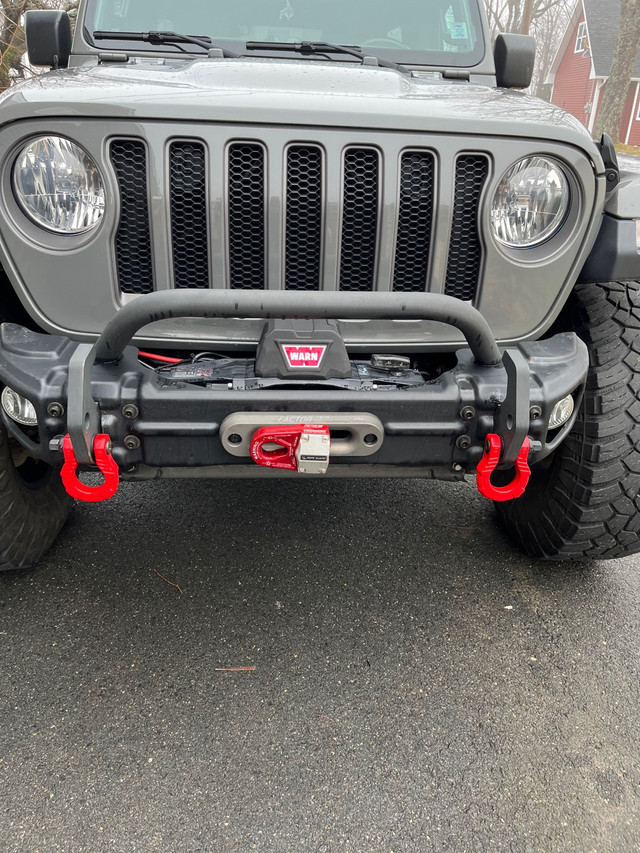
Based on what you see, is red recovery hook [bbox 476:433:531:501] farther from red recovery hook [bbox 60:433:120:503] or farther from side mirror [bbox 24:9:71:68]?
side mirror [bbox 24:9:71:68]

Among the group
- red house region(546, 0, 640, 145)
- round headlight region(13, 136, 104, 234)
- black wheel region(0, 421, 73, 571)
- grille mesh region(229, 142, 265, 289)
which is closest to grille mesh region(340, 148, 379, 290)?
grille mesh region(229, 142, 265, 289)

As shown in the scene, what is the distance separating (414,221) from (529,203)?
339mm

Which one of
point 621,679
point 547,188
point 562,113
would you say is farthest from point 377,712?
point 562,113

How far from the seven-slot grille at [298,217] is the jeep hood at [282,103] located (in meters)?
0.07

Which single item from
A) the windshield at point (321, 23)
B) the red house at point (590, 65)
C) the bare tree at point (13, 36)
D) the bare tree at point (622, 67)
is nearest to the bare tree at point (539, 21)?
the red house at point (590, 65)

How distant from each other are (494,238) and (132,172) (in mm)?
1031

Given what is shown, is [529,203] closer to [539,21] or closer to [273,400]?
[273,400]

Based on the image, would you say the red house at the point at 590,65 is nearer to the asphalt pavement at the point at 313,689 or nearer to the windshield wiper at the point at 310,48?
the windshield wiper at the point at 310,48

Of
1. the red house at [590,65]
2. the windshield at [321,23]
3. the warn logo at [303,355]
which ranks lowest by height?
the red house at [590,65]

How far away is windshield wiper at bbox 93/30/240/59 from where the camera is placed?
250cm

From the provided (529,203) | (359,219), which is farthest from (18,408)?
(529,203)

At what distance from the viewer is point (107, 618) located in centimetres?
236

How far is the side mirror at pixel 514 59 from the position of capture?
2.70m

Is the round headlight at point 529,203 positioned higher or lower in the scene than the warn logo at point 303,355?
higher
